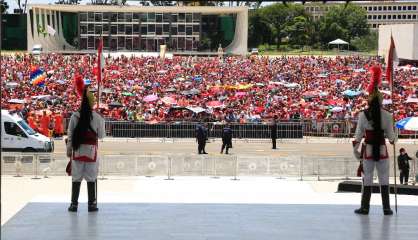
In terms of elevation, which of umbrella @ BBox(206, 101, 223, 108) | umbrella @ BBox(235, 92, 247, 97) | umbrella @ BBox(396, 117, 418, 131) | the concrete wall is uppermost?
the concrete wall

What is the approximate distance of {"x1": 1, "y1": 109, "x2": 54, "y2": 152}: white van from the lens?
91.2 ft

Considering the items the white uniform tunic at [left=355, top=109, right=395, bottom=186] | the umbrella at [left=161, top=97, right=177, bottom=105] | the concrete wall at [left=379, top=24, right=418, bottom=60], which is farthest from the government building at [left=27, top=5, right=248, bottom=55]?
the white uniform tunic at [left=355, top=109, right=395, bottom=186]

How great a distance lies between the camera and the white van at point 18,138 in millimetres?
27797

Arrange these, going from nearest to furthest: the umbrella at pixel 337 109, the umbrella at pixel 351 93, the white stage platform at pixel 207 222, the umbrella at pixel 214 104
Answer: the white stage platform at pixel 207 222 < the umbrella at pixel 337 109 < the umbrella at pixel 214 104 < the umbrella at pixel 351 93

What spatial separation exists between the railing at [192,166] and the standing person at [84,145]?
952 cm

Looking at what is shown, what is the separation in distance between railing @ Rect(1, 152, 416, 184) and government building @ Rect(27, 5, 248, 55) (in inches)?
3175

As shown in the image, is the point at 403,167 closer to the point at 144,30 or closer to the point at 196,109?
the point at 196,109

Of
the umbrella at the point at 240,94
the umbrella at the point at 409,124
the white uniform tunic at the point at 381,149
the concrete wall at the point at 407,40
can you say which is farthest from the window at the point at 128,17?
the white uniform tunic at the point at 381,149

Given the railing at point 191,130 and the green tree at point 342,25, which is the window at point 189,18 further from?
the railing at point 191,130

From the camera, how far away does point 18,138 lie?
91.8 ft

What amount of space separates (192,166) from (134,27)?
84.5 m

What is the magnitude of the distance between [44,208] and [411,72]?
168 ft

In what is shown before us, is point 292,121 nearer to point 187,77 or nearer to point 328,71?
point 187,77

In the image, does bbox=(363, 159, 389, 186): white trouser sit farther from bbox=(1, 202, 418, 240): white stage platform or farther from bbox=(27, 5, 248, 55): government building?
bbox=(27, 5, 248, 55): government building
